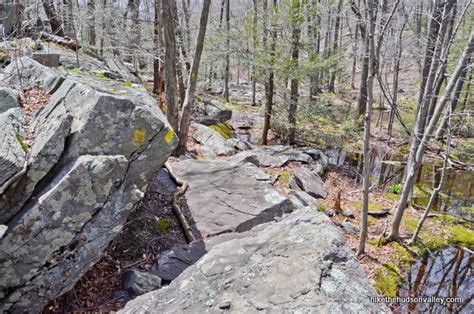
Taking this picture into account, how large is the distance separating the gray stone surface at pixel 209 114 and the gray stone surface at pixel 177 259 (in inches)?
367

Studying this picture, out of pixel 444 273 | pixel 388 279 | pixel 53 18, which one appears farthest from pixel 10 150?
pixel 53 18

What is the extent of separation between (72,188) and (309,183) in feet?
20.8

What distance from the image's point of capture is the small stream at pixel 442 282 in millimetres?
5230

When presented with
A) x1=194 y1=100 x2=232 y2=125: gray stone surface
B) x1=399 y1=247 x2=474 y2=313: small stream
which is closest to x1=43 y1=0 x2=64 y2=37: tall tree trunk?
x1=194 y1=100 x2=232 y2=125: gray stone surface

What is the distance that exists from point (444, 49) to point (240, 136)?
35.5ft

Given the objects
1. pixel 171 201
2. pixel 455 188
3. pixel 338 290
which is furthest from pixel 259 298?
pixel 455 188

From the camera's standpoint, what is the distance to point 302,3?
39.0ft

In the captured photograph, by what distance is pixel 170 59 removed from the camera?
8.08m

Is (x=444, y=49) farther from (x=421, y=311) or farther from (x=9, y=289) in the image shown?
(x=9, y=289)

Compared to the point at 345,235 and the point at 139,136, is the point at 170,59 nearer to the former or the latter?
the point at 139,136

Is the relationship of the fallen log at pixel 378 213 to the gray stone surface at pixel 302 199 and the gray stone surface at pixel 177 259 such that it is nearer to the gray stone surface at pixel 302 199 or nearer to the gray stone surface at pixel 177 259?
the gray stone surface at pixel 302 199

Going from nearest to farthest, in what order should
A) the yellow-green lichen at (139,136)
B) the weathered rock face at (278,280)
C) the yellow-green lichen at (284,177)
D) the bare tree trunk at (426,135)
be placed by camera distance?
the weathered rock face at (278,280), the yellow-green lichen at (139,136), the bare tree trunk at (426,135), the yellow-green lichen at (284,177)

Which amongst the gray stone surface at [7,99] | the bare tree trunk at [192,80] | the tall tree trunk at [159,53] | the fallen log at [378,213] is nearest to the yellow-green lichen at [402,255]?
the fallen log at [378,213]

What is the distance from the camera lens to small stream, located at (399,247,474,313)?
5.23 metres
